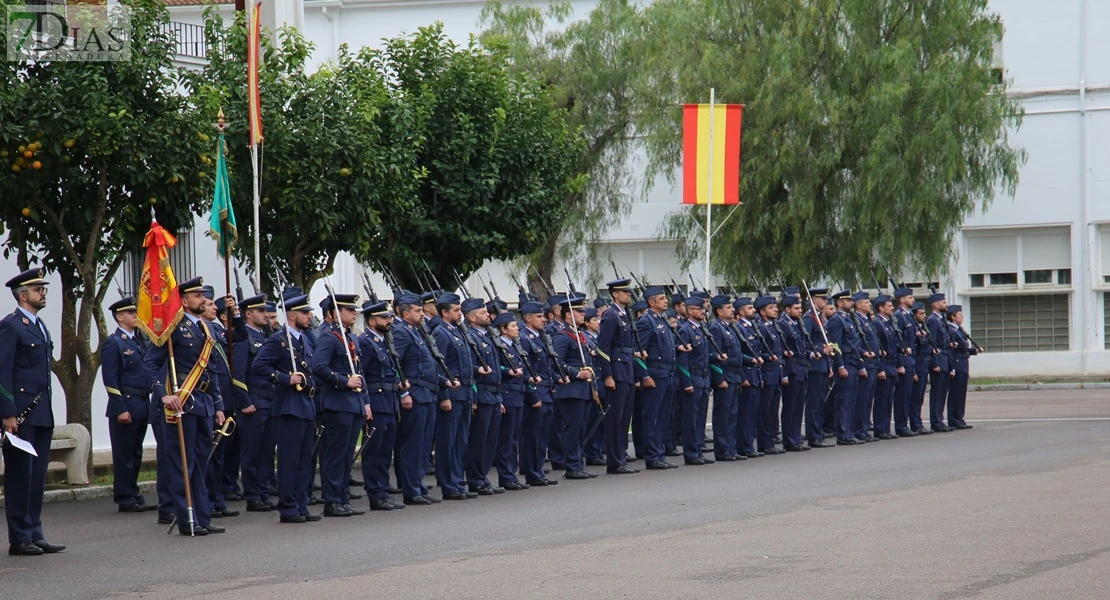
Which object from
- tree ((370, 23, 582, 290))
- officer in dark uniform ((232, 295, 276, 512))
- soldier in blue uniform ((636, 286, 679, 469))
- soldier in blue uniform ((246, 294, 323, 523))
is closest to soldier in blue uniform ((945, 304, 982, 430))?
tree ((370, 23, 582, 290))

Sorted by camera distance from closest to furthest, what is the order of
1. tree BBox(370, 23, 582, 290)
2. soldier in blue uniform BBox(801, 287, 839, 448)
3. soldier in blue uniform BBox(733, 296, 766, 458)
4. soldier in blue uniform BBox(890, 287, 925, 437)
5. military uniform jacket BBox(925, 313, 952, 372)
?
soldier in blue uniform BBox(733, 296, 766, 458)
soldier in blue uniform BBox(801, 287, 839, 448)
tree BBox(370, 23, 582, 290)
soldier in blue uniform BBox(890, 287, 925, 437)
military uniform jacket BBox(925, 313, 952, 372)

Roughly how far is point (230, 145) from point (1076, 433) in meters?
11.1

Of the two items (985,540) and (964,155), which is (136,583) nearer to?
(985,540)

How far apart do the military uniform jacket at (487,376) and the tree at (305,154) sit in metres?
3.61

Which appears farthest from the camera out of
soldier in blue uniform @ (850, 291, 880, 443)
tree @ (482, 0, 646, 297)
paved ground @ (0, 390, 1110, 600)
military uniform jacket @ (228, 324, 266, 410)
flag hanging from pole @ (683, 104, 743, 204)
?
tree @ (482, 0, 646, 297)

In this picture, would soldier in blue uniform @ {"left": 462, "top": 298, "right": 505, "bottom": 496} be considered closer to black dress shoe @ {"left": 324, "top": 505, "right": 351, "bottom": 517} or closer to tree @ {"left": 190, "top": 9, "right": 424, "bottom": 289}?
black dress shoe @ {"left": 324, "top": 505, "right": 351, "bottom": 517}

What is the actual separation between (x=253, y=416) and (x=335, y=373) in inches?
76.9

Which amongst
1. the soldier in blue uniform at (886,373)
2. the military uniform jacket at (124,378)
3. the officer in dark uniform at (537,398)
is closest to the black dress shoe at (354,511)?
the military uniform jacket at (124,378)

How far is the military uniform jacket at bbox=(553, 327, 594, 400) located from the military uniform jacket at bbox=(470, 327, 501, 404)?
1324 mm

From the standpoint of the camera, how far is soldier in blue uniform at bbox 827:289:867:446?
67.2 feet

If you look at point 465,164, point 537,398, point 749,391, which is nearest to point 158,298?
point 537,398

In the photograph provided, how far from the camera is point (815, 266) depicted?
31.1m

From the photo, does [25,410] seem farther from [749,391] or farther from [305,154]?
[749,391]

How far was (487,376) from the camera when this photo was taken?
15.0m
